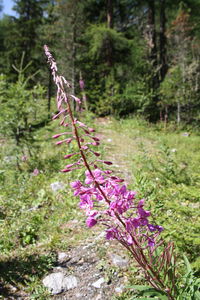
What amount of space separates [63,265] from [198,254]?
4.26 ft

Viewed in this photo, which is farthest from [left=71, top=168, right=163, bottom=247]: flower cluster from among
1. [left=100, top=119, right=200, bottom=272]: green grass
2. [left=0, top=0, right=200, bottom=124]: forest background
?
[left=0, top=0, right=200, bottom=124]: forest background

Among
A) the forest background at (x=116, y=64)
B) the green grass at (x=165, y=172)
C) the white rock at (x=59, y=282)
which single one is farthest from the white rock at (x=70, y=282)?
the forest background at (x=116, y=64)

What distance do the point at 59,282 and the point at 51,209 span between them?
1.48 meters

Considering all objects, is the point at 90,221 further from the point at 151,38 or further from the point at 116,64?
the point at 116,64

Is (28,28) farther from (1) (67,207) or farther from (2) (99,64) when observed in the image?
(1) (67,207)

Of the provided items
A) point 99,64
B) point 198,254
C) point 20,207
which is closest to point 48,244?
point 20,207

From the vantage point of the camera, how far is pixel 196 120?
11.7 metres

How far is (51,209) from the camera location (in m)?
3.67

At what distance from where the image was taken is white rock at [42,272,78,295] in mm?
2211

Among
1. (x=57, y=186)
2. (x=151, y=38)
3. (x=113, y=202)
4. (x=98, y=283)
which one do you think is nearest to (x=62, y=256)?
(x=98, y=283)

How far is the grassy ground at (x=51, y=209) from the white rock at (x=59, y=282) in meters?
0.09

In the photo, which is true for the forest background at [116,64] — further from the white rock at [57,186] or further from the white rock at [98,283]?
the white rock at [98,283]

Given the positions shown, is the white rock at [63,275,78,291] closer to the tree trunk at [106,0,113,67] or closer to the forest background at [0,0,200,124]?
the forest background at [0,0,200,124]

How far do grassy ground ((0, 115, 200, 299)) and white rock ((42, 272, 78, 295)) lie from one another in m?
0.09
